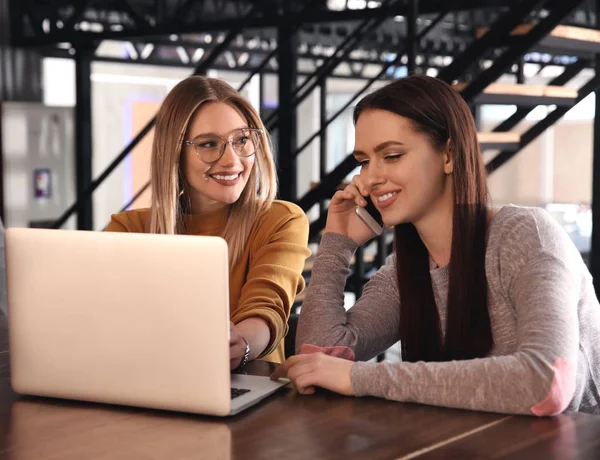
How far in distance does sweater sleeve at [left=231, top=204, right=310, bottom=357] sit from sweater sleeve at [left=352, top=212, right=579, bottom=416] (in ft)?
1.85

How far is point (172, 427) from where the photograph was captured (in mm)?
1326

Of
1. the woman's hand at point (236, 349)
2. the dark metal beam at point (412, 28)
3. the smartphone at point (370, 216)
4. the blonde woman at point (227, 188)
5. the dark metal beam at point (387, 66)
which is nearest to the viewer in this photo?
the woman's hand at point (236, 349)

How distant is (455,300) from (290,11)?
364cm

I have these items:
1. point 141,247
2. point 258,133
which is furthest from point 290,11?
point 141,247

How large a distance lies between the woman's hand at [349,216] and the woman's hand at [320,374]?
1.71 ft

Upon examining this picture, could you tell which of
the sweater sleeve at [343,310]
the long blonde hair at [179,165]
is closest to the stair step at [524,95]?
the long blonde hair at [179,165]

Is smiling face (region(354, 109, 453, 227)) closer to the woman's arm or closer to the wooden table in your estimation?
the woman's arm

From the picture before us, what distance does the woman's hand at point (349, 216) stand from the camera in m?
1.98

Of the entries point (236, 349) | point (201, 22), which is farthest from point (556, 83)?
point (236, 349)

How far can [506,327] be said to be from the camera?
5.60 feet

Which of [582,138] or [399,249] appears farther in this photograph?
[582,138]

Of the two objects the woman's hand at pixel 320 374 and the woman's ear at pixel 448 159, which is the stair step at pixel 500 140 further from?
the woman's hand at pixel 320 374

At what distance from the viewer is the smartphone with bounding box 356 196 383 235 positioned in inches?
77.6

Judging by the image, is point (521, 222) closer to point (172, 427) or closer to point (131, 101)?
point (172, 427)
